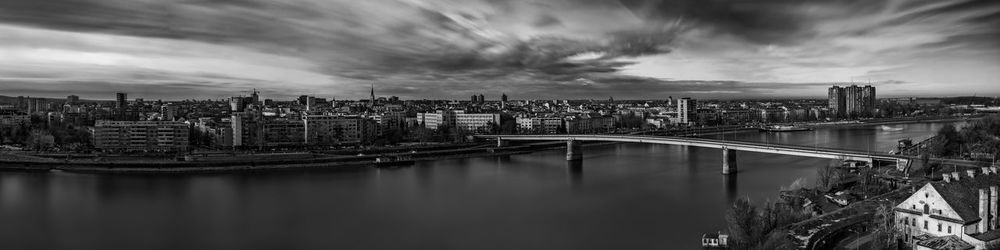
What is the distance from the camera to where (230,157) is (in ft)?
56.6

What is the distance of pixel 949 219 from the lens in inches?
231

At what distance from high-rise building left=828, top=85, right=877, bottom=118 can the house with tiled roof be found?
4702cm

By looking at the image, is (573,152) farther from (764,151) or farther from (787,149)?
(787,149)

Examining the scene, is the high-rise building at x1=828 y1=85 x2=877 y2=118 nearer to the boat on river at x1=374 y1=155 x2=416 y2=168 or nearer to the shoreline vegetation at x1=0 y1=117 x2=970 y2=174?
the boat on river at x1=374 y1=155 x2=416 y2=168

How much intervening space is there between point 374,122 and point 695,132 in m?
15.9

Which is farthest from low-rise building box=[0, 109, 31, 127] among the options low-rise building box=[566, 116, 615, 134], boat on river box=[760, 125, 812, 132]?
boat on river box=[760, 125, 812, 132]

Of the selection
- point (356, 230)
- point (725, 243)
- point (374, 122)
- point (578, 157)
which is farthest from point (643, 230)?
point (374, 122)

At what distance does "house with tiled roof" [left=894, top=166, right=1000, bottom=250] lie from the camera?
569 centimetres

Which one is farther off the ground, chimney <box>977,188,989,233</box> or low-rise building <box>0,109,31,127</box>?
low-rise building <box>0,109,31,127</box>

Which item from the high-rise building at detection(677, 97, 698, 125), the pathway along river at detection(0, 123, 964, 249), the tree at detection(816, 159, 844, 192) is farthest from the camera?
the high-rise building at detection(677, 97, 698, 125)

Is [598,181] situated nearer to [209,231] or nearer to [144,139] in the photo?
[209,231]

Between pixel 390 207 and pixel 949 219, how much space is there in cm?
753

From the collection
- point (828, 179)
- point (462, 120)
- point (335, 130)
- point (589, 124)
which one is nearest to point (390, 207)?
point (828, 179)

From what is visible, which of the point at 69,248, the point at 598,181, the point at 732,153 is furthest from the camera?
the point at 732,153
